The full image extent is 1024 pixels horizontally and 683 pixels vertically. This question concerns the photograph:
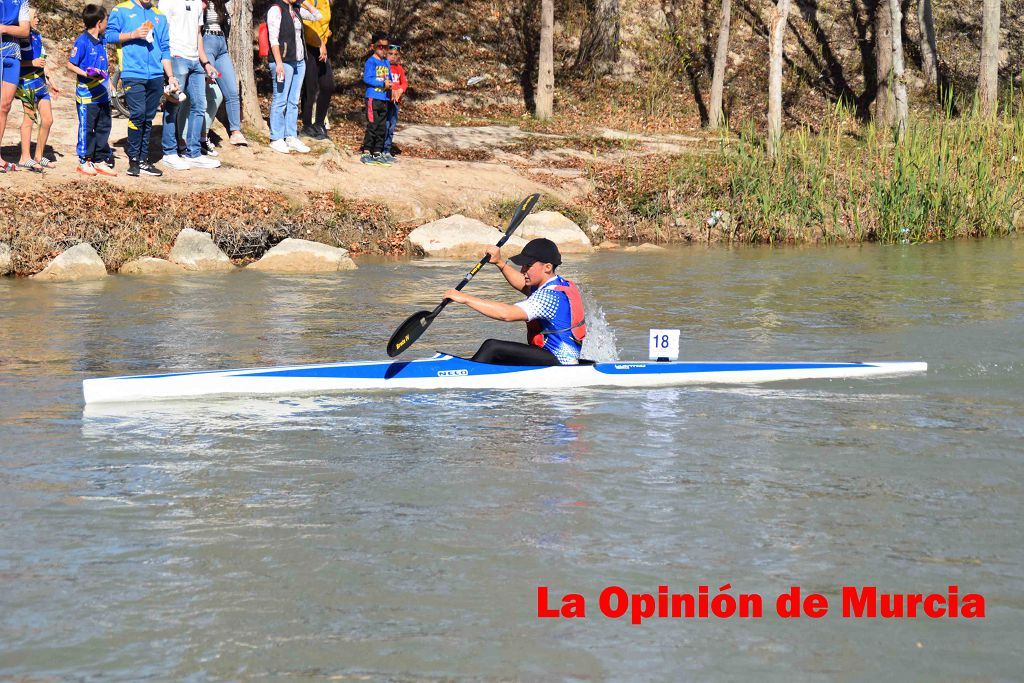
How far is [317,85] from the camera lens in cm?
1725

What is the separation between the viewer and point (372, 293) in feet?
42.3

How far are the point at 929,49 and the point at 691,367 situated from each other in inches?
767

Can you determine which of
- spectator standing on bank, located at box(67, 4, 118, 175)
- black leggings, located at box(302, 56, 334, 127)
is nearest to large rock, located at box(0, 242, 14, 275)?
spectator standing on bank, located at box(67, 4, 118, 175)

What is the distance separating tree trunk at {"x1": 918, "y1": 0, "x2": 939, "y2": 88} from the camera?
2516cm

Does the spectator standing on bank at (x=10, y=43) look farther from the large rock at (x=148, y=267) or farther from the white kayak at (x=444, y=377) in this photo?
the white kayak at (x=444, y=377)

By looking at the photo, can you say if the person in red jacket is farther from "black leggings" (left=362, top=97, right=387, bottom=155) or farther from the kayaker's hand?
the kayaker's hand

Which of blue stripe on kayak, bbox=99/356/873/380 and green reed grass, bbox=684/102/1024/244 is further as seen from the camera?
green reed grass, bbox=684/102/1024/244

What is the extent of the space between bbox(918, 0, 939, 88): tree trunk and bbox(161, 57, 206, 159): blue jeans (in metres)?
15.7

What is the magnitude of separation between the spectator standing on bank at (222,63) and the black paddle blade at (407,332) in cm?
780

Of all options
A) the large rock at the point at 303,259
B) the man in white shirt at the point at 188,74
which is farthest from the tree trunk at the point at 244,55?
the large rock at the point at 303,259

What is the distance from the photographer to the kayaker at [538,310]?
8195mm

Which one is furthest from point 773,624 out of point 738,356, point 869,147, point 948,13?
point 948,13

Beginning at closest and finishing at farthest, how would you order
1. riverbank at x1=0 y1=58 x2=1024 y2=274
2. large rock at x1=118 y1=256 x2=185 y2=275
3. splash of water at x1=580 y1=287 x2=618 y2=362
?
splash of water at x1=580 y1=287 x2=618 y2=362 < large rock at x1=118 y1=256 x2=185 y2=275 < riverbank at x1=0 y1=58 x2=1024 y2=274

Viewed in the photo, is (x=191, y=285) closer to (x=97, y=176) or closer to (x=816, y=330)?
(x=97, y=176)
